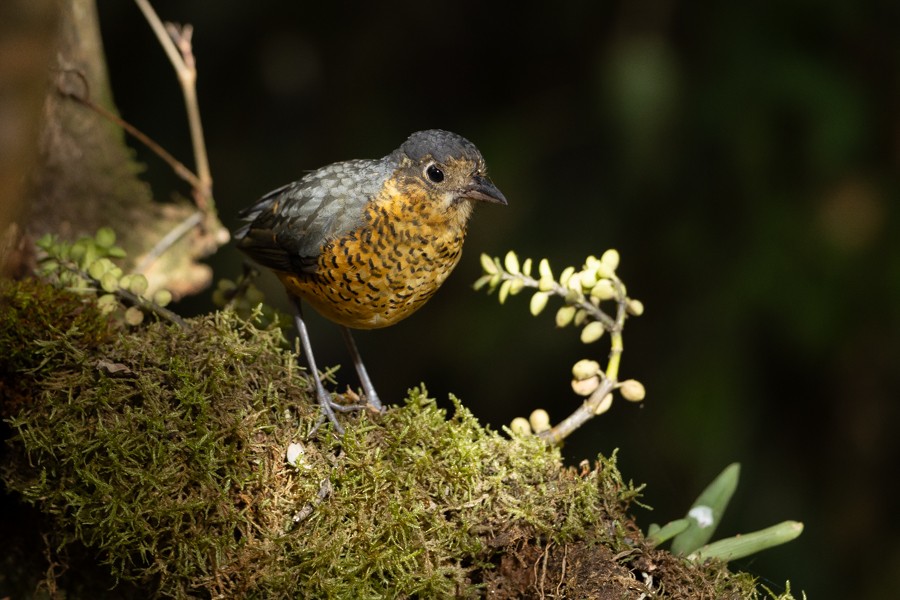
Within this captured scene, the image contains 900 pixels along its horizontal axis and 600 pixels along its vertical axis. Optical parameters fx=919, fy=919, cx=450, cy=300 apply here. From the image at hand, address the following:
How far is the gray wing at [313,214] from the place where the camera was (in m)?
2.01

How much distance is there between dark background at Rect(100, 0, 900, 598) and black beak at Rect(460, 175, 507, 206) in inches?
50.7

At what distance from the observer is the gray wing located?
2.01 m

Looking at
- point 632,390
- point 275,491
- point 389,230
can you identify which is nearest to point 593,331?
point 632,390

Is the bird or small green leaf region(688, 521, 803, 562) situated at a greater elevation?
the bird

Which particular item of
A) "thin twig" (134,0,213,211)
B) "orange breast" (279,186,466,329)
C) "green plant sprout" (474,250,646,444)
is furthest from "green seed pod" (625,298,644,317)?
"thin twig" (134,0,213,211)

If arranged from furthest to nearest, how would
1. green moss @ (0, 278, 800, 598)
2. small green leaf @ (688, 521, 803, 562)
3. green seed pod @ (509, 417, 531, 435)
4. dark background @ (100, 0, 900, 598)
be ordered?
dark background @ (100, 0, 900, 598)
green seed pod @ (509, 417, 531, 435)
small green leaf @ (688, 521, 803, 562)
green moss @ (0, 278, 800, 598)

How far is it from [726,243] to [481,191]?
1.75 m

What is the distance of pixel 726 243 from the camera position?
135 inches

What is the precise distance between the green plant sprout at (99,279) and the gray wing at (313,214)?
0.26 m

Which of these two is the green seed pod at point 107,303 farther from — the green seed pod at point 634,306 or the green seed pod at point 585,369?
the green seed pod at point 634,306

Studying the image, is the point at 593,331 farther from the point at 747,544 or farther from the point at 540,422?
the point at 747,544

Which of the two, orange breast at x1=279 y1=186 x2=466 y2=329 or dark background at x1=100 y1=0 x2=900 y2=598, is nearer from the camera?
orange breast at x1=279 y1=186 x2=466 y2=329

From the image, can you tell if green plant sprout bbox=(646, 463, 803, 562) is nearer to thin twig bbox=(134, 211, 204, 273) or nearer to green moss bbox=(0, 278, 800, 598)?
green moss bbox=(0, 278, 800, 598)

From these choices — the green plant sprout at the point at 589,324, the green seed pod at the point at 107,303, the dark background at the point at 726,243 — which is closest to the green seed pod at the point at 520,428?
the green plant sprout at the point at 589,324
